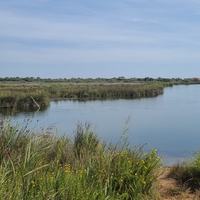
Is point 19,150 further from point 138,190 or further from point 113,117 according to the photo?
point 113,117

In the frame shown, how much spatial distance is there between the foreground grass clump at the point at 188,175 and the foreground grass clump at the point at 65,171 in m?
0.68

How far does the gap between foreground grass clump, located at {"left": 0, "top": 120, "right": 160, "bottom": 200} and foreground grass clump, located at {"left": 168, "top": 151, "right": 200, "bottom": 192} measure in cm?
68

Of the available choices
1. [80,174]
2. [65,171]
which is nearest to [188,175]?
[80,174]

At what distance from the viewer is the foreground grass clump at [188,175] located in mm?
5188

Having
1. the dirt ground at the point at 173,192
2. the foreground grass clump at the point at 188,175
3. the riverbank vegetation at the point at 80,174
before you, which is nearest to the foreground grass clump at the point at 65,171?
the riverbank vegetation at the point at 80,174

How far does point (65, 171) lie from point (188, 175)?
2392 mm

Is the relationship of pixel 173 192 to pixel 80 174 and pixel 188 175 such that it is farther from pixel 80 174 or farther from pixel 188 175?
pixel 80 174

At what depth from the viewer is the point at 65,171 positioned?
390 cm

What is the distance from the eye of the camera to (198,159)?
5551 mm

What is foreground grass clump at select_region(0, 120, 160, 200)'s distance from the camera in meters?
3.55

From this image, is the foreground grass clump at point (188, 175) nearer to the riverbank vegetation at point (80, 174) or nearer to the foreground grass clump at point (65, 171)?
the riverbank vegetation at point (80, 174)

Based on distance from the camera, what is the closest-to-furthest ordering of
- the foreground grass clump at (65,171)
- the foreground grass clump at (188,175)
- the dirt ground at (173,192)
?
the foreground grass clump at (65,171) < the dirt ground at (173,192) < the foreground grass clump at (188,175)

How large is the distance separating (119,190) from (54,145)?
5.08 feet

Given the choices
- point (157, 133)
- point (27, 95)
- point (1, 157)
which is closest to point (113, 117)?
point (157, 133)
